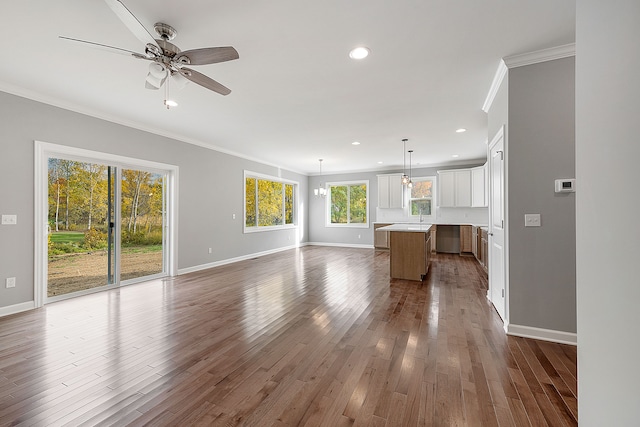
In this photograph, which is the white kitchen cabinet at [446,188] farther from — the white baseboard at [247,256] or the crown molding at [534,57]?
the crown molding at [534,57]

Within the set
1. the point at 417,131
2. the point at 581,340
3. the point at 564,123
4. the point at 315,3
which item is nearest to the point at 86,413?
the point at 581,340

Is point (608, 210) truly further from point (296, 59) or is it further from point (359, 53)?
point (296, 59)

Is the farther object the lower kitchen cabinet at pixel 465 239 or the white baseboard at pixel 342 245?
the white baseboard at pixel 342 245

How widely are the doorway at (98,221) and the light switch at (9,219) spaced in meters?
0.21

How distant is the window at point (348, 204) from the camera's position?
9.48 metres

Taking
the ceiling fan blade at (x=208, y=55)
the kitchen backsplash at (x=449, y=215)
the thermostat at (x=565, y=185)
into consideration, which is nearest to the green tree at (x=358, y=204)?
the kitchen backsplash at (x=449, y=215)

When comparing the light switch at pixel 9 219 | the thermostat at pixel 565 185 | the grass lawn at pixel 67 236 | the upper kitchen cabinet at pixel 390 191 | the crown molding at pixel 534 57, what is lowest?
the grass lawn at pixel 67 236

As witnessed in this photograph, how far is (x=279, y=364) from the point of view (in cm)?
224

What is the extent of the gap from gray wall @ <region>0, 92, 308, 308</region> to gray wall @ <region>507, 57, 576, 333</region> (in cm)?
542

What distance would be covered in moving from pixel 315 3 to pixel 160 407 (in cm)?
295

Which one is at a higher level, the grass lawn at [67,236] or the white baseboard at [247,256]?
the grass lawn at [67,236]

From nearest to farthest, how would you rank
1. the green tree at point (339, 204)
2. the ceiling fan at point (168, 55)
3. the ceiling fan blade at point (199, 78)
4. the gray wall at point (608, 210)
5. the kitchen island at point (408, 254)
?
the gray wall at point (608, 210)
the ceiling fan at point (168, 55)
the ceiling fan blade at point (199, 78)
the kitchen island at point (408, 254)
the green tree at point (339, 204)

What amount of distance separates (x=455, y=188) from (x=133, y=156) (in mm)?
7923

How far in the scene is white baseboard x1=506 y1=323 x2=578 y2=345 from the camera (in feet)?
8.52
